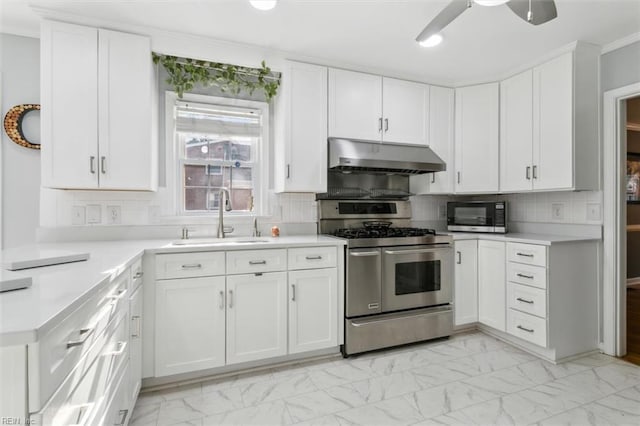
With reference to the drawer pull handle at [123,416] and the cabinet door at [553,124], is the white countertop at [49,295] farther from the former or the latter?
the cabinet door at [553,124]

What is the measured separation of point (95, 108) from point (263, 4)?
53.8 inches

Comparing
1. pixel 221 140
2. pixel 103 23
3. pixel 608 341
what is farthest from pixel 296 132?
pixel 608 341

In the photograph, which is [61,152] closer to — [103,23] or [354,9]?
[103,23]

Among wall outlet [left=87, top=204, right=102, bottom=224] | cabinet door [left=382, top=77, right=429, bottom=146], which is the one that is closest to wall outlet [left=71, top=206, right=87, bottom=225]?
wall outlet [left=87, top=204, right=102, bottom=224]

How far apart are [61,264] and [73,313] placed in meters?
0.64

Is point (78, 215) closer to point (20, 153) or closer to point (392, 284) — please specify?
point (20, 153)

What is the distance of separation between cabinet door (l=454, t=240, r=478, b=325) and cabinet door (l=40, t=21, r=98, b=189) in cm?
309

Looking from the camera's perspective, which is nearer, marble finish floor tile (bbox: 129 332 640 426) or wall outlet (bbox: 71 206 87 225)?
marble finish floor tile (bbox: 129 332 640 426)

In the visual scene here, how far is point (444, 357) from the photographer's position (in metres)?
A: 2.62

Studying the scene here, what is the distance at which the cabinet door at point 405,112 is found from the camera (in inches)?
123

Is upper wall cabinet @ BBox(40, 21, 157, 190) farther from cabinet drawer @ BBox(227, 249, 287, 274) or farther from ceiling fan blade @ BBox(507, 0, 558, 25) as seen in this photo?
ceiling fan blade @ BBox(507, 0, 558, 25)

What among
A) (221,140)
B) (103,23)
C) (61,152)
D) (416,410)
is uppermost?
(103,23)

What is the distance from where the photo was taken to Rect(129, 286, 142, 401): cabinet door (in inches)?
69.5

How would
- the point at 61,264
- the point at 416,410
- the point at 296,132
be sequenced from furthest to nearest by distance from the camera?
the point at 296,132 → the point at 416,410 → the point at 61,264
